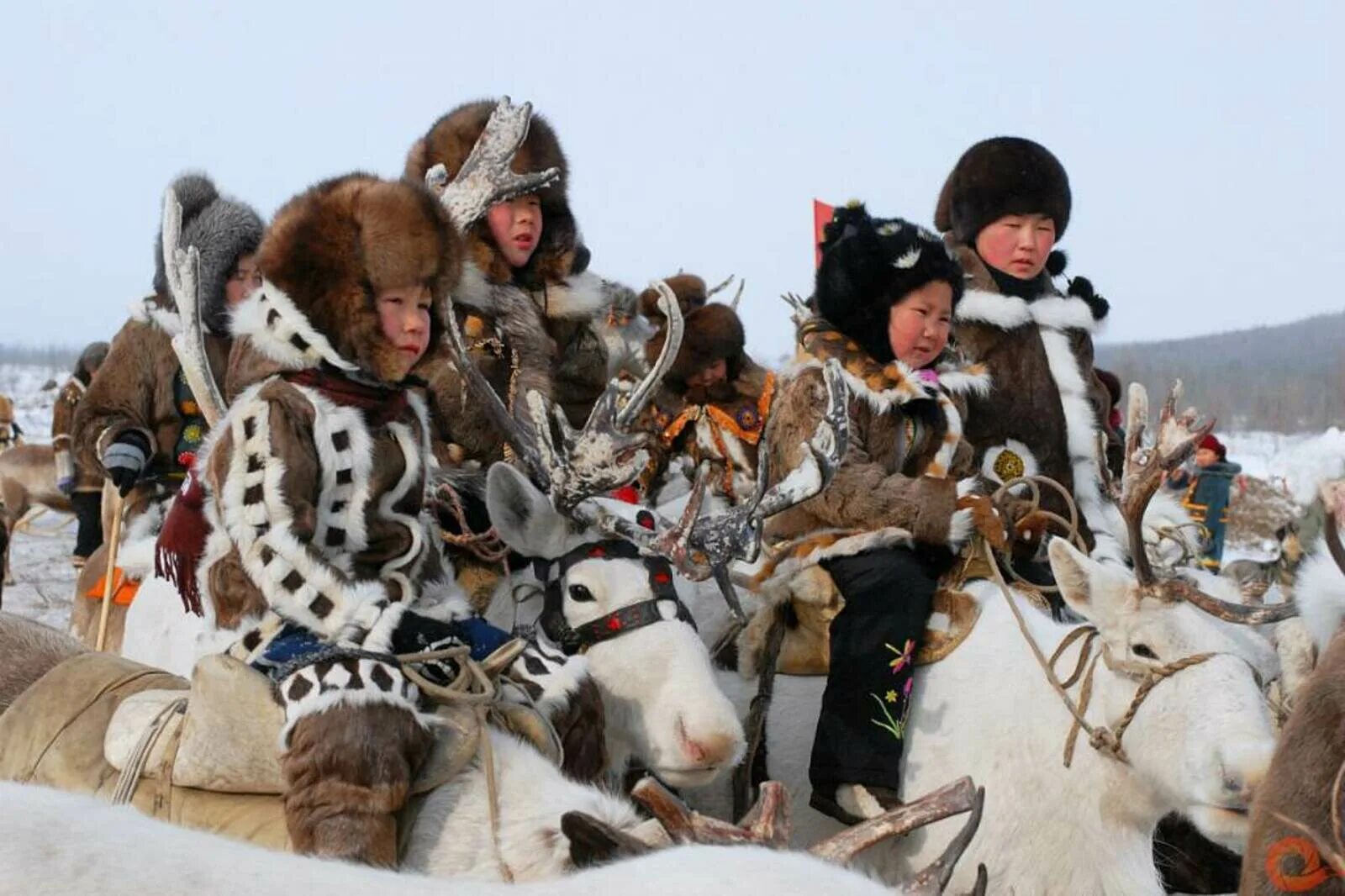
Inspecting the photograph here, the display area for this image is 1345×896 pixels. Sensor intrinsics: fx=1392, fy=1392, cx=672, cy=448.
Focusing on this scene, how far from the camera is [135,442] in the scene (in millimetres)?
6219

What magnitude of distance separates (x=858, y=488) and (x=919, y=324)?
2.47ft

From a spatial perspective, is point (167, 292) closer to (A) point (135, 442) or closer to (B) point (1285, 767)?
(A) point (135, 442)

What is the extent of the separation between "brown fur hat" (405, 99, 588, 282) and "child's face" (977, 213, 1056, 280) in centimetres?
183

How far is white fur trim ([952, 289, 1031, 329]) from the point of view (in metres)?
5.72

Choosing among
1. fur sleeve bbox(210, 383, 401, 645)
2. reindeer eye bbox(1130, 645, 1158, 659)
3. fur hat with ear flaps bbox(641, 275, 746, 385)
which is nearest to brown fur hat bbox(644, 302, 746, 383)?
fur hat with ear flaps bbox(641, 275, 746, 385)

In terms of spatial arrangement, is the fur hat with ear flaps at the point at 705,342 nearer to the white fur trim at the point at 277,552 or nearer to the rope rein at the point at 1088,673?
the rope rein at the point at 1088,673

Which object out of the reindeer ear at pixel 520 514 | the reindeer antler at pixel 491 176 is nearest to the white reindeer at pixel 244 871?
the reindeer ear at pixel 520 514

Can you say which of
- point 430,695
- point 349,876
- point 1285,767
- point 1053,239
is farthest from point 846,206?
point 349,876

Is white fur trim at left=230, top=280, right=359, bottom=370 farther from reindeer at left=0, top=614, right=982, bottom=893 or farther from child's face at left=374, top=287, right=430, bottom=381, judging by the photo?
reindeer at left=0, top=614, right=982, bottom=893

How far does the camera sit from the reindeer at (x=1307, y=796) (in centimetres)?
224

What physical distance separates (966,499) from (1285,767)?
7.47 feet

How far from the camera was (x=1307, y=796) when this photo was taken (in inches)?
89.6

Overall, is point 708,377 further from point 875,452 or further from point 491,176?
point 875,452

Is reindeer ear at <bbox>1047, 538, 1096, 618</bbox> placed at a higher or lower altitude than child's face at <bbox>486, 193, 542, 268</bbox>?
lower
